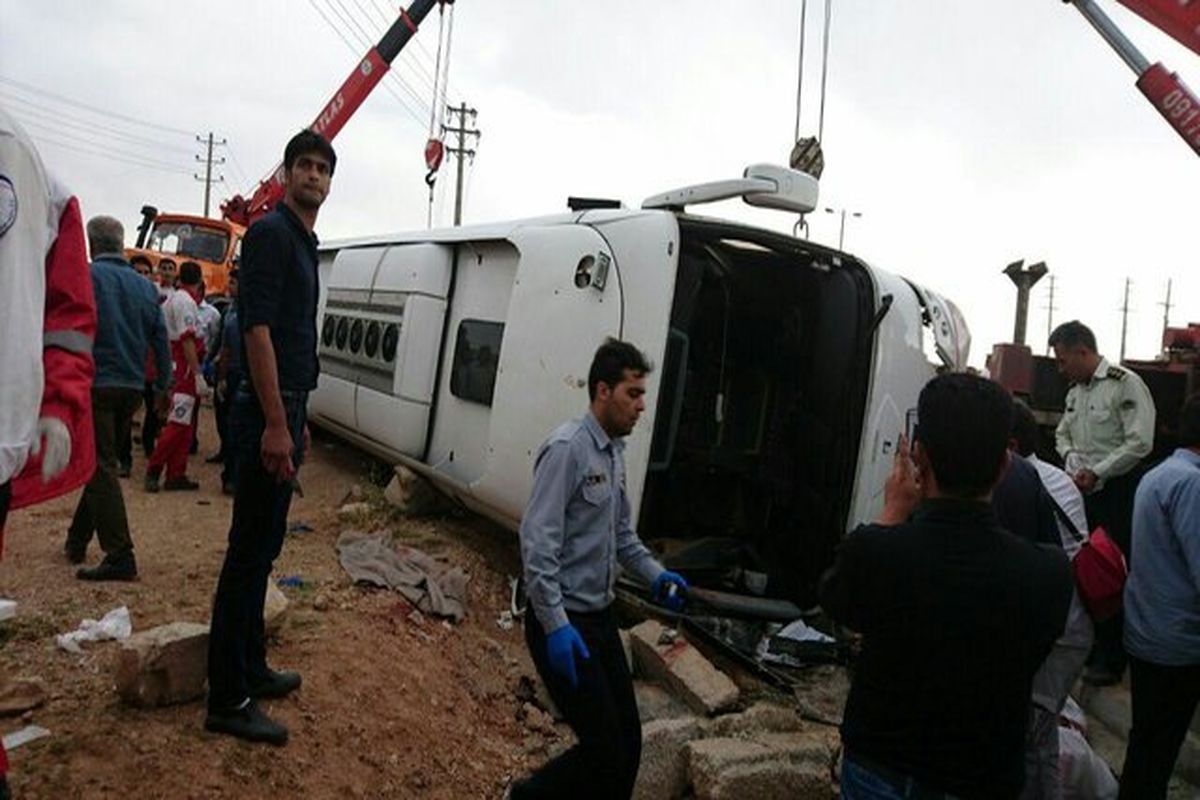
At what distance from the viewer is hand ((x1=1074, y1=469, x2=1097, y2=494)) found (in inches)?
185

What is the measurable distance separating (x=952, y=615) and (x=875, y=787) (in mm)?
404

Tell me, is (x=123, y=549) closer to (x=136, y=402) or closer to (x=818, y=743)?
(x=136, y=402)

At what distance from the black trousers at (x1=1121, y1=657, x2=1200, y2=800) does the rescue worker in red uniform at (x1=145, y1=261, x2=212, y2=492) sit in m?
6.56

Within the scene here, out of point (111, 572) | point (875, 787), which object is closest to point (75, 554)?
point (111, 572)

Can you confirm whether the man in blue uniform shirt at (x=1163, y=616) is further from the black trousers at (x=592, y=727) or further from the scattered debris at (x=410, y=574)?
the scattered debris at (x=410, y=574)

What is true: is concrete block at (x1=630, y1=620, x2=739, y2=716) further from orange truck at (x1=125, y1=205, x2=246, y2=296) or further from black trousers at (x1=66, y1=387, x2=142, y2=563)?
orange truck at (x1=125, y1=205, x2=246, y2=296)

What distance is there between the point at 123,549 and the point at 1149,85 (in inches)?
348

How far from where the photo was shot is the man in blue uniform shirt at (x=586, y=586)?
243cm

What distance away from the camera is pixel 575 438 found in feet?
8.43

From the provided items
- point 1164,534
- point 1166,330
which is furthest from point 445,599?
point 1166,330

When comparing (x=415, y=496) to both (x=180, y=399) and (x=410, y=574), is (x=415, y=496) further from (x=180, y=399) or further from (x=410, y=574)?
(x=180, y=399)

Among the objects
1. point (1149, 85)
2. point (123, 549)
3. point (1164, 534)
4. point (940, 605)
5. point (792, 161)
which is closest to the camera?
point (940, 605)

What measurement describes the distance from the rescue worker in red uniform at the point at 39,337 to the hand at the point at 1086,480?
15.9 feet

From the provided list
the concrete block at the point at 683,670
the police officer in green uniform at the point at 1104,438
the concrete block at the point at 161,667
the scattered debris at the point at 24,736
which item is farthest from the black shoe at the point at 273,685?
the police officer in green uniform at the point at 1104,438
